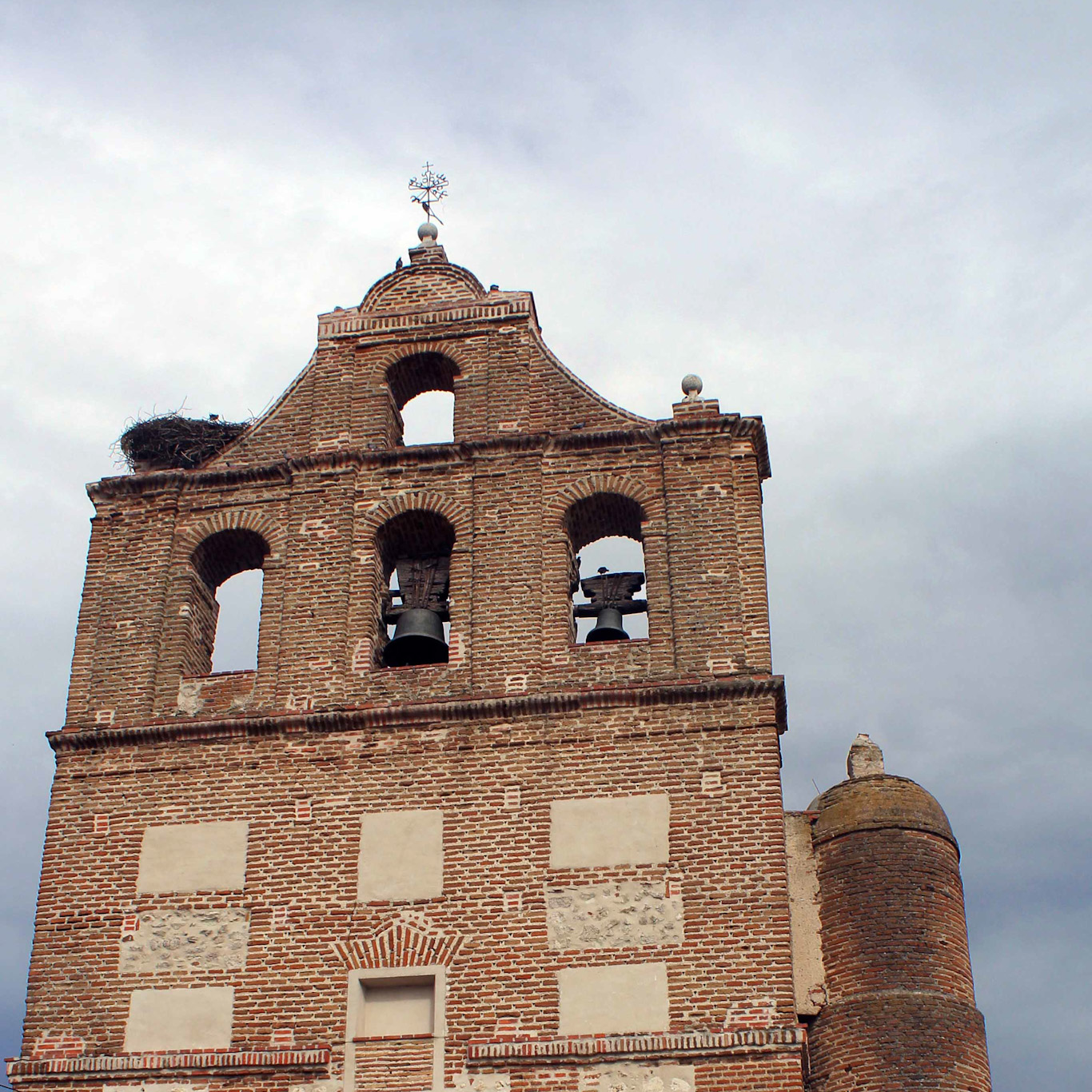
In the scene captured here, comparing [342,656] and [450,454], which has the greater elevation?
[450,454]

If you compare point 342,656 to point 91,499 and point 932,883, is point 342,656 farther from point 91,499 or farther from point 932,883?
point 932,883

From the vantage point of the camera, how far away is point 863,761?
16.0 metres

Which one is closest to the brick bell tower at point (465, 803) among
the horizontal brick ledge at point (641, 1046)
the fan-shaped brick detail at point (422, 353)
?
the horizontal brick ledge at point (641, 1046)

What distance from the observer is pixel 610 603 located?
16.5 m

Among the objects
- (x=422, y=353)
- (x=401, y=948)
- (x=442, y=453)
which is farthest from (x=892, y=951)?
(x=422, y=353)

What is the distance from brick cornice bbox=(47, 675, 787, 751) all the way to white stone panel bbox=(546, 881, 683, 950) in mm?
1662

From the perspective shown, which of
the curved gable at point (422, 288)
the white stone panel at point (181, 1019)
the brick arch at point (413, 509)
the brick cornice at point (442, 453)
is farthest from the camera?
the curved gable at point (422, 288)

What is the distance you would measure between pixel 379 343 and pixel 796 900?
7095 millimetres

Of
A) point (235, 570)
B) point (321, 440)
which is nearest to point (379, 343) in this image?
point (321, 440)

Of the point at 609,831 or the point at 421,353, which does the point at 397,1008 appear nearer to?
the point at 609,831

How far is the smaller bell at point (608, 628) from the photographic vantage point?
16297 millimetres

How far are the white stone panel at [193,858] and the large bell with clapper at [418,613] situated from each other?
7.37 ft

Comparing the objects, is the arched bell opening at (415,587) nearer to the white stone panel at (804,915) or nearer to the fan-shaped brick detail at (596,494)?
the fan-shaped brick detail at (596,494)

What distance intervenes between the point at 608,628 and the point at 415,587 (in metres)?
1.94
